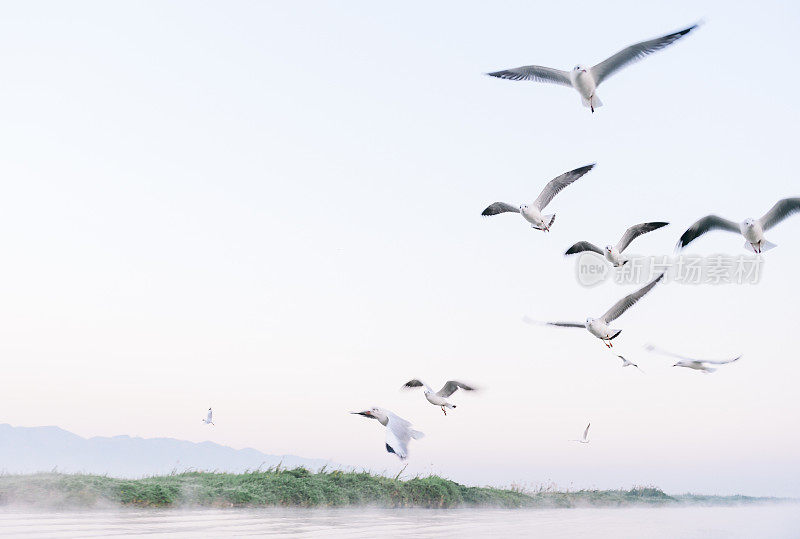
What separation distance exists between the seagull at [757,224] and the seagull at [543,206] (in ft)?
9.95

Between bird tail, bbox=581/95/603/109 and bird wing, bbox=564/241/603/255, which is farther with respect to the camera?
bird wing, bbox=564/241/603/255

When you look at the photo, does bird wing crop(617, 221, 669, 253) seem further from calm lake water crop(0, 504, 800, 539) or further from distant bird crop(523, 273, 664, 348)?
calm lake water crop(0, 504, 800, 539)

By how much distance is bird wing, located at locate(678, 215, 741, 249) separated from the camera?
17.2m

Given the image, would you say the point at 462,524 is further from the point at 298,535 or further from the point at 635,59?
the point at 635,59

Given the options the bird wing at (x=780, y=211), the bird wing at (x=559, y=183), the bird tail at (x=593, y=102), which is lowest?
the bird wing at (x=780, y=211)

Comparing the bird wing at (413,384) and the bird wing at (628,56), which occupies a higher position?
the bird wing at (628,56)

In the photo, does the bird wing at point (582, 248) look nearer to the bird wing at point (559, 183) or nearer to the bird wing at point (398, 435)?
the bird wing at point (559, 183)

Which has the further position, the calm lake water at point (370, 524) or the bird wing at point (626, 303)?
the bird wing at point (626, 303)

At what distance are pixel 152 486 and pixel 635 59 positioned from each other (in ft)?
53.1

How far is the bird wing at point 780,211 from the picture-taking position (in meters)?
16.5

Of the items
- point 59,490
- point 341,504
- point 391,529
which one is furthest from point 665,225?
point 59,490

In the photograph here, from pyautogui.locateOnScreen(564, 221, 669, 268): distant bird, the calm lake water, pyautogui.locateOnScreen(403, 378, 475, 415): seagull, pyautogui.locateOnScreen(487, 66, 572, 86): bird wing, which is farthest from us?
pyautogui.locateOnScreen(403, 378, 475, 415): seagull

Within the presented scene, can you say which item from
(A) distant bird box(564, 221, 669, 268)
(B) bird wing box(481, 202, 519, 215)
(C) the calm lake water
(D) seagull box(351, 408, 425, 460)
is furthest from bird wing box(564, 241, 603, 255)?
(C) the calm lake water

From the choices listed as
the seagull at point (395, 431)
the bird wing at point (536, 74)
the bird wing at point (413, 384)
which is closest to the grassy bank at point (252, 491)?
the bird wing at point (413, 384)
